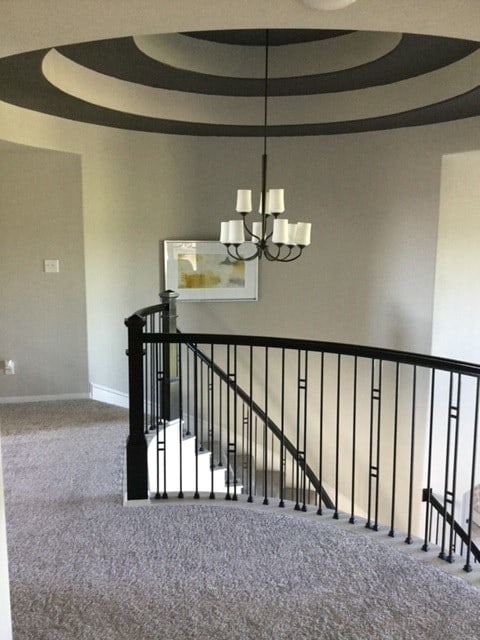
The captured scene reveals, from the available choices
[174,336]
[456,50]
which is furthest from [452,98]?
[174,336]

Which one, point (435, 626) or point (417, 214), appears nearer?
point (435, 626)

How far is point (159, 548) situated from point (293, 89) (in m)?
3.86

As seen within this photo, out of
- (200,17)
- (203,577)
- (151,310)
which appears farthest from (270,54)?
(203,577)

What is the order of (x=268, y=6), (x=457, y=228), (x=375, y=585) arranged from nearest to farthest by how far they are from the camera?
1. (x=268, y=6)
2. (x=375, y=585)
3. (x=457, y=228)

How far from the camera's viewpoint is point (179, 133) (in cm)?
524

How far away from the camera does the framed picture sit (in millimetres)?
5309

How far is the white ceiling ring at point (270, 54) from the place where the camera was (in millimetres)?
3811

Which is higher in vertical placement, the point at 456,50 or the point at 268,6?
the point at 456,50

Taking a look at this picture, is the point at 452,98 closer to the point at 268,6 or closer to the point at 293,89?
the point at 293,89

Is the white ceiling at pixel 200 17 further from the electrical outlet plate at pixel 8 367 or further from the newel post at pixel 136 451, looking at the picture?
the electrical outlet plate at pixel 8 367

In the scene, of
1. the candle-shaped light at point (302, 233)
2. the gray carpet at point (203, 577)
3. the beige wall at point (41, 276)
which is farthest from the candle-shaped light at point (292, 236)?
the beige wall at point (41, 276)

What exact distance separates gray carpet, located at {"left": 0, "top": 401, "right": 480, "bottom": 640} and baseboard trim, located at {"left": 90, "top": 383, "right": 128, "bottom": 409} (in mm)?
1912

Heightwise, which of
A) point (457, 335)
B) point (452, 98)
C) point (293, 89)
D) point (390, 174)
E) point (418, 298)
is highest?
point (293, 89)

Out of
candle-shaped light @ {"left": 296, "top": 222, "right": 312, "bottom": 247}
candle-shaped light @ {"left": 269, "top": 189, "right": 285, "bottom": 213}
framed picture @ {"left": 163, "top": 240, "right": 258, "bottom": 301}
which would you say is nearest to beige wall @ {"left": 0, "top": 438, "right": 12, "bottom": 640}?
candle-shaped light @ {"left": 269, "top": 189, "right": 285, "bottom": 213}
